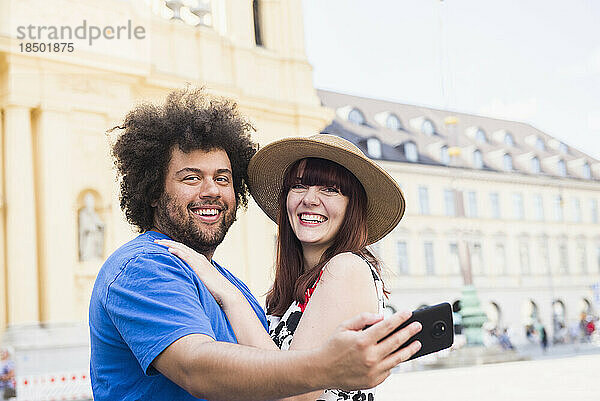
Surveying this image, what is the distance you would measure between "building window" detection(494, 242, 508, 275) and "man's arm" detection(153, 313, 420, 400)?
1739 inches

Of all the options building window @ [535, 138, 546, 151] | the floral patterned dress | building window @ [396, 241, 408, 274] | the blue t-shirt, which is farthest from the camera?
building window @ [535, 138, 546, 151]

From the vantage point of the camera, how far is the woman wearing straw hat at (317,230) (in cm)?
224

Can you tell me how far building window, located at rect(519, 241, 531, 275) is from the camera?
150 feet

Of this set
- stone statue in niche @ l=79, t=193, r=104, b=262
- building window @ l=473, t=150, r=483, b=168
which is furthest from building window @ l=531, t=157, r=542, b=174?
stone statue in niche @ l=79, t=193, r=104, b=262

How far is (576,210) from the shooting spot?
162 feet

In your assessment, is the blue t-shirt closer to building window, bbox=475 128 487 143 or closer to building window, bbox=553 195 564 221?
building window, bbox=475 128 487 143

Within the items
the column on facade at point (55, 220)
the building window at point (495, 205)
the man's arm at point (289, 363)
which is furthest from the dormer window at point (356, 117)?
the man's arm at point (289, 363)

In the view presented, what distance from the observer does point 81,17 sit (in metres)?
16.0

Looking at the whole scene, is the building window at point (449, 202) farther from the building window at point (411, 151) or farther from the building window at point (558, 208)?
the building window at point (558, 208)

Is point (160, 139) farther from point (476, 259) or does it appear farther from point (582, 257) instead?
point (582, 257)

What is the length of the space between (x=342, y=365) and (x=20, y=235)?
47.0ft

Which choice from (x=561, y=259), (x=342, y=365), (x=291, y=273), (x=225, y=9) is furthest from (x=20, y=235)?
(x=561, y=259)

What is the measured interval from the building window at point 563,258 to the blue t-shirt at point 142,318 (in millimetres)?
48462

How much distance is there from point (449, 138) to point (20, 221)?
95.2ft
